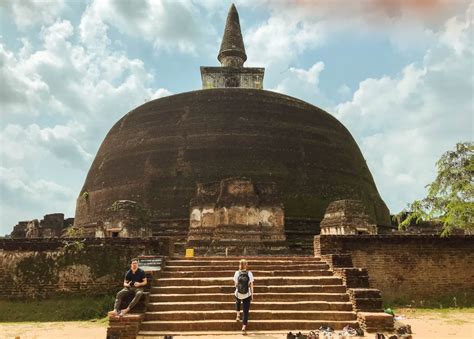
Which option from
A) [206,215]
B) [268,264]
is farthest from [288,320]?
[206,215]

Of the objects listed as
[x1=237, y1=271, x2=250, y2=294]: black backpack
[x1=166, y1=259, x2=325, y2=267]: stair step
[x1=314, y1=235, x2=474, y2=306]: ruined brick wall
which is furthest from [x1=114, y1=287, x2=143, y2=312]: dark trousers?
[x1=314, y1=235, x2=474, y2=306]: ruined brick wall

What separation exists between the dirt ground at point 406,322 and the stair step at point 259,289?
1.32 meters

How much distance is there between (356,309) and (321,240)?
9.91ft

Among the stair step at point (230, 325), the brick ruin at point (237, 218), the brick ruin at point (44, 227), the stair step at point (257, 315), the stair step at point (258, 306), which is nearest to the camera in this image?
the stair step at point (230, 325)

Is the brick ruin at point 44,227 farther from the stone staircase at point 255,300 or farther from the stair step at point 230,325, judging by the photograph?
the stair step at point 230,325

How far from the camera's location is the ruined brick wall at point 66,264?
10.5 meters

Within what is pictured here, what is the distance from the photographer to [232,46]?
31578 millimetres

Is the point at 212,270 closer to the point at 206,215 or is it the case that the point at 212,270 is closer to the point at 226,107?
the point at 206,215

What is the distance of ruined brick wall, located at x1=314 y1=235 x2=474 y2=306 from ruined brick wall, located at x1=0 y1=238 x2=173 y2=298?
4593 millimetres

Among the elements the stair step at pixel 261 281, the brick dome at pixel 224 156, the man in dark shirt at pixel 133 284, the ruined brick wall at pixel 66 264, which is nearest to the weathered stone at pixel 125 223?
the brick dome at pixel 224 156

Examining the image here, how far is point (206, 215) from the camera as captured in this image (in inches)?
587

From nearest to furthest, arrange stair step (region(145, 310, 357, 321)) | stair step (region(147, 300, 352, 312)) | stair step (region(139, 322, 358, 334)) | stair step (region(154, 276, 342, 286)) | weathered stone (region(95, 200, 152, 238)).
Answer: stair step (region(139, 322, 358, 334))
stair step (region(145, 310, 357, 321))
stair step (region(147, 300, 352, 312))
stair step (region(154, 276, 342, 286))
weathered stone (region(95, 200, 152, 238))

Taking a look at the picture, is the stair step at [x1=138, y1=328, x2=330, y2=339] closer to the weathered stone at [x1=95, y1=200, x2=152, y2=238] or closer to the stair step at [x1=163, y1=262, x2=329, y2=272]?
the stair step at [x1=163, y1=262, x2=329, y2=272]

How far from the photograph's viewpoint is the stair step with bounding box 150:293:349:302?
27.2 ft
